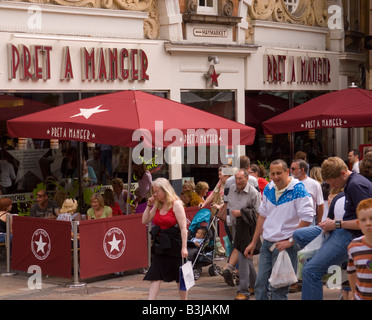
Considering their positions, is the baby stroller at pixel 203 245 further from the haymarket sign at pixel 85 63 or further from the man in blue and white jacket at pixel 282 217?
the haymarket sign at pixel 85 63

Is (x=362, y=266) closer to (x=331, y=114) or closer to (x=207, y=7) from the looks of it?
(x=331, y=114)

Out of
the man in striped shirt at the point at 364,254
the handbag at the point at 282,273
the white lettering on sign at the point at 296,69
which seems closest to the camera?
the man in striped shirt at the point at 364,254

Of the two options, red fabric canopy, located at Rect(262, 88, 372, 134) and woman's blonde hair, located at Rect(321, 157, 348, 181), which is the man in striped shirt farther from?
red fabric canopy, located at Rect(262, 88, 372, 134)

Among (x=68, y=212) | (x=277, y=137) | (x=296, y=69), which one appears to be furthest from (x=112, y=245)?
(x=296, y=69)

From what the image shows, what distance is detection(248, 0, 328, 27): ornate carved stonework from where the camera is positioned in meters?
22.0

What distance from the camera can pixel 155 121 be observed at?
12.8 meters

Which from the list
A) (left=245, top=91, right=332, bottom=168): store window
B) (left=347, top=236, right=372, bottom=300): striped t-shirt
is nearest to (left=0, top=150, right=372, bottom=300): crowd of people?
(left=347, top=236, right=372, bottom=300): striped t-shirt

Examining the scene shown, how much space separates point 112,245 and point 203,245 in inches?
53.5

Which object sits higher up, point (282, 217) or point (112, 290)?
point (282, 217)

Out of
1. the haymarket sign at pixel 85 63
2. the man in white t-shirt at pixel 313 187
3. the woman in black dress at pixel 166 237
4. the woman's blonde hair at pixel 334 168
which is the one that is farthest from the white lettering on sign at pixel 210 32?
the woman's blonde hair at pixel 334 168

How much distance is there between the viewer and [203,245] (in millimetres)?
12367

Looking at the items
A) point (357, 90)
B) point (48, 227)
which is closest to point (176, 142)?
point (48, 227)

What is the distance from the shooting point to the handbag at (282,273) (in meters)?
9.20

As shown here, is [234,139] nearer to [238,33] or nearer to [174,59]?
[174,59]
